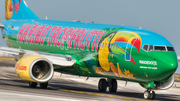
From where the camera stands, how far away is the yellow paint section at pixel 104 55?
896 inches

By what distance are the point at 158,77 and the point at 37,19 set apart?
14.2 metres

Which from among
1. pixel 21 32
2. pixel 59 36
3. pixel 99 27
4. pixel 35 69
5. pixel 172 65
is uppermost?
pixel 99 27

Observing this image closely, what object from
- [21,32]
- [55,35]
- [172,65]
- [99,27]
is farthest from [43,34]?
[172,65]

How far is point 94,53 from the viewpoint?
23625 mm

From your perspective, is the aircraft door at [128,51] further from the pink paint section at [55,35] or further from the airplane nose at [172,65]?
the pink paint section at [55,35]

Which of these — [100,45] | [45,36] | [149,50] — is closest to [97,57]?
[100,45]

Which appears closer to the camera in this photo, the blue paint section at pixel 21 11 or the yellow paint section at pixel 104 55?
the yellow paint section at pixel 104 55

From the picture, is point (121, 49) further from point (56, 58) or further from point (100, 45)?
point (56, 58)

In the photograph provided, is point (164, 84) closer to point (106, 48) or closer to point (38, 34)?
point (106, 48)

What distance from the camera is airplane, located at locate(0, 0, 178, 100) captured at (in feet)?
68.3

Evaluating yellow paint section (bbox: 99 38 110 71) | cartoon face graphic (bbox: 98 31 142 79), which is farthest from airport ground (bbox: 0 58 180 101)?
yellow paint section (bbox: 99 38 110 71)

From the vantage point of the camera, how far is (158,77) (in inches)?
814

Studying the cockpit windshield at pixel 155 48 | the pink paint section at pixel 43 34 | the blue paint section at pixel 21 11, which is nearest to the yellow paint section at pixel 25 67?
the pink paint section at pixel 43 34

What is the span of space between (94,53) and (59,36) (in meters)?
4.35
